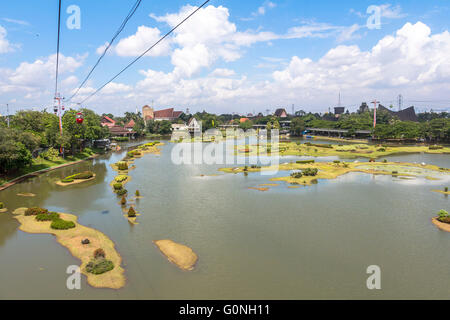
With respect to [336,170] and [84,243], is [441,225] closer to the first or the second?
[336,170]

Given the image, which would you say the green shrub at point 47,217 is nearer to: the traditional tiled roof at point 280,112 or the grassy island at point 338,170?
the grassy island at point 338,170

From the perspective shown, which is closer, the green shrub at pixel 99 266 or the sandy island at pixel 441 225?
the green shrub at pixel 99 266

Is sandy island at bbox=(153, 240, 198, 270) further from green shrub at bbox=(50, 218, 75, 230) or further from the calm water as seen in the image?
green shrub at bbox=(50, 218, 75, 230)

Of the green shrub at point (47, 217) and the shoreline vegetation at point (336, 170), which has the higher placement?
the shoreline vegetation at point (336, 170)

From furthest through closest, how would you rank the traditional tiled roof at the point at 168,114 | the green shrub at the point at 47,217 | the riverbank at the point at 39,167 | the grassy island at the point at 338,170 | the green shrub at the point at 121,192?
the traditional tiled roof at the point at 168,114, the grassy island at the point at 338,170, the riverbank at the point at 39,167, the green shrub at the point at 121,192, the green shrub at the point at 47,217

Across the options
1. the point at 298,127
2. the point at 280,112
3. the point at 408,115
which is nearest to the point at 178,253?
the point at 298,127

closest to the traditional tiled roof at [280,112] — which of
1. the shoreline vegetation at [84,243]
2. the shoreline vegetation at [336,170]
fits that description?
the shoreline vegetation at [336,170]
